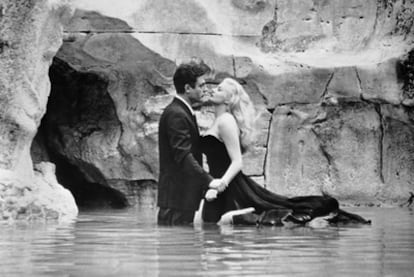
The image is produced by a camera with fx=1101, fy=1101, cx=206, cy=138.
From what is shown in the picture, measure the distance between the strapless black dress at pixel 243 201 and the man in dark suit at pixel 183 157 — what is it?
13 centimetres

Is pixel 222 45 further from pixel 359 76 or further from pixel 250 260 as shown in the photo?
pixel 250 260

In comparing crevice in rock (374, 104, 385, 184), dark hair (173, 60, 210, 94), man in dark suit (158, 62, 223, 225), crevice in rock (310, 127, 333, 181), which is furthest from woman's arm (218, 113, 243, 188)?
crevice in rock (374, 104, 385, 184)

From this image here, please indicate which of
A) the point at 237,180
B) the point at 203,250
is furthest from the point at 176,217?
the point at 203,250

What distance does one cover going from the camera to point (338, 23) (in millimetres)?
16625

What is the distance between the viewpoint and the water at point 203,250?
18.7 feet

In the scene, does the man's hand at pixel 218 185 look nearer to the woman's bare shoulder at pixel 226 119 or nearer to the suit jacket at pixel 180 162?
the suit jacket at pixel 180 162

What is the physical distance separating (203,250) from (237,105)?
130 inches

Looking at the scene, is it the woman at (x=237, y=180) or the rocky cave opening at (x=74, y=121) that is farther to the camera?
the rocky cave opening at (x=74, y=121)

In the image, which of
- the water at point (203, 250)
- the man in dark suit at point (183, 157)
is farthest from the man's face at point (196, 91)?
the water at point (203, 250)

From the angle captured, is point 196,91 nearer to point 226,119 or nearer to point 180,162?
point 226,119

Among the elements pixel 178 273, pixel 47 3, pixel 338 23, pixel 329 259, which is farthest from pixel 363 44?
pixel 178 273

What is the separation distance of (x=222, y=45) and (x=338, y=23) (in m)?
2.14

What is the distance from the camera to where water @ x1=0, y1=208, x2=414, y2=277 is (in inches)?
225

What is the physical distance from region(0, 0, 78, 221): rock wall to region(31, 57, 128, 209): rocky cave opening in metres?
Answer: 4.38
